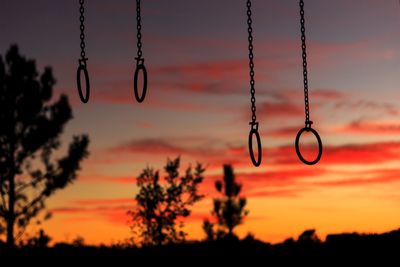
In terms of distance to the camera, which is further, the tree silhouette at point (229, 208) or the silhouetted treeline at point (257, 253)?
the tree silhouette at point (229, 208)

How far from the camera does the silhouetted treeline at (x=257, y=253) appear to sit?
1794cm

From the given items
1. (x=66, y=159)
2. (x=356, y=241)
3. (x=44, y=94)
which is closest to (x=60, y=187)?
(x=66, y=159)

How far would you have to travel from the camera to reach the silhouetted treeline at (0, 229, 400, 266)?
17938 millimetres

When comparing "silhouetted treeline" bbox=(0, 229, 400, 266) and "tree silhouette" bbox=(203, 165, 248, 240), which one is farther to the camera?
"tree silhouette" bbox=(203, 165, 248, 240)

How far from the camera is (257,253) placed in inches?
739

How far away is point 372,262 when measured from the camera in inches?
701

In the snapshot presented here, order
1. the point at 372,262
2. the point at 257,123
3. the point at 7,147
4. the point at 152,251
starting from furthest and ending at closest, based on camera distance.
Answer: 1. the point at 7,147
2. the point at 152,251
3. the point at 372,262
4. the point at 257,123

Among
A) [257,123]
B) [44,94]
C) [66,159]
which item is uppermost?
[44,94]

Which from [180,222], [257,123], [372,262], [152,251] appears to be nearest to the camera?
[257,123]

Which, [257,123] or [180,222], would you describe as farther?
[180,222]

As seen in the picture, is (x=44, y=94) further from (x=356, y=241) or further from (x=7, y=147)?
(x=356, y=241)

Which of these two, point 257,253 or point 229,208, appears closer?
point 257,253

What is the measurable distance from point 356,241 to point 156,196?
21662 millimetres

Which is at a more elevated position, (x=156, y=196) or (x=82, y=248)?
(x=156, y=196)
